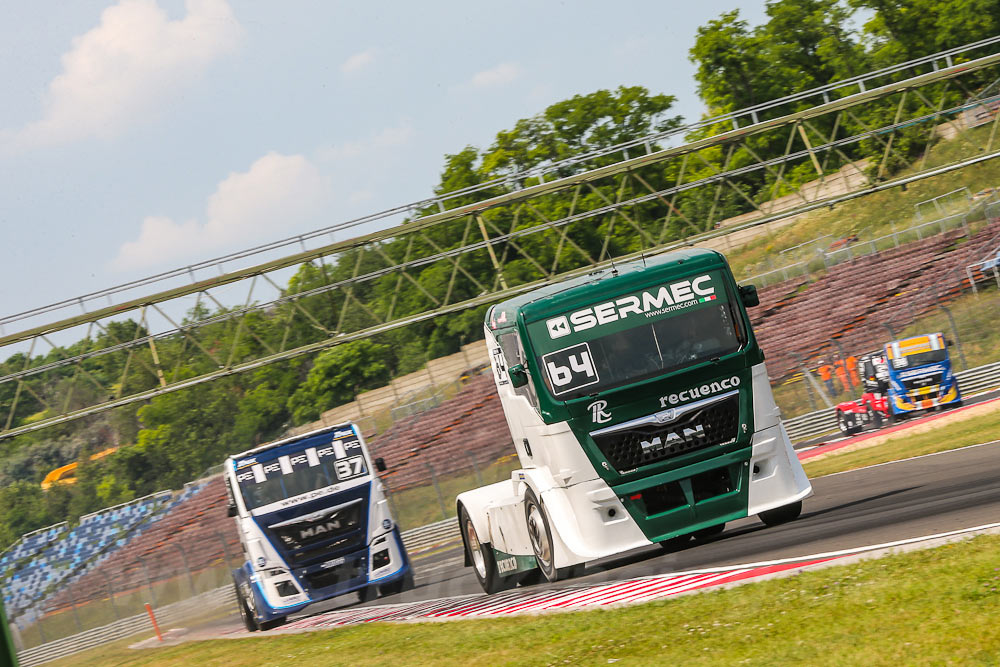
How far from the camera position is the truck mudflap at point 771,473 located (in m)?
11.8

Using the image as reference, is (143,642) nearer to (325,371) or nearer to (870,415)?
(870,415)

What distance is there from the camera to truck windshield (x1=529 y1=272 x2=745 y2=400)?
11672 millimetres

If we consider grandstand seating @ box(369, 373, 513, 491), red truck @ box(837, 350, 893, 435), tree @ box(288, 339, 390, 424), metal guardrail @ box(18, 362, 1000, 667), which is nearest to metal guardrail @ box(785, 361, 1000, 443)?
metal guardrail @ box(18, 362, 1000, 667)

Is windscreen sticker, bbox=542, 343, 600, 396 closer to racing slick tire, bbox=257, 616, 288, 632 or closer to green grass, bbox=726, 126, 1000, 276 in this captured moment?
racing slick tire, bbox=257, 616, 288, 632

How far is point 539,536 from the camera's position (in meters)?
12.5

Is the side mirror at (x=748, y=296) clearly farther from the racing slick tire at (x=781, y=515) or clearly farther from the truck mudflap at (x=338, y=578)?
the truck mudflap at (x=338, y=578)

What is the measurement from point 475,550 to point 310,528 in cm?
345

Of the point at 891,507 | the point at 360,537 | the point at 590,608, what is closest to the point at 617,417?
the point at 590,608

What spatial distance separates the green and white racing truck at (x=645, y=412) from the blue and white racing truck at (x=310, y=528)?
5.58 metres

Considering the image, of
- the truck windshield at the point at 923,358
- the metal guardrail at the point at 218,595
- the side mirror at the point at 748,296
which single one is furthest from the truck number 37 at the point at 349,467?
the truck windshield at the point at 923,358

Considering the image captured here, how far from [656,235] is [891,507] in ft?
188

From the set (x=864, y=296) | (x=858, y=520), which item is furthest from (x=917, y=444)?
(x=864, y=296)

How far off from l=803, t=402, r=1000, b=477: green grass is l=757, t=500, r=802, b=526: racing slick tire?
23.8 ft

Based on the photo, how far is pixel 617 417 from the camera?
37.9ft
